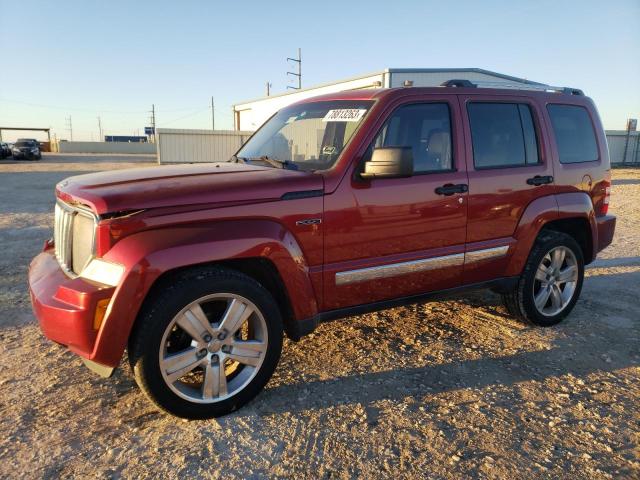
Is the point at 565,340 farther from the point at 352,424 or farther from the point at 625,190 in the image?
the point at 625,190

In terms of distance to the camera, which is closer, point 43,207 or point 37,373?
point 37,373

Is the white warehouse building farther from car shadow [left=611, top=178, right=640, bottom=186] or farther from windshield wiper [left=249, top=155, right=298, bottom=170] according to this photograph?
windshield wiper [left=249, top=155, right=298, bottom=170]

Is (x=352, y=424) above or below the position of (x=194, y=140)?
below

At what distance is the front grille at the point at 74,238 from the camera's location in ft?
8.61

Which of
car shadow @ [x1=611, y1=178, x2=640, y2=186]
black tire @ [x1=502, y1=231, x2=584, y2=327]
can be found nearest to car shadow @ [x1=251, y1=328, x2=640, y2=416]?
black tire @ [x1=502, y1=231, x2=584, y2=327]

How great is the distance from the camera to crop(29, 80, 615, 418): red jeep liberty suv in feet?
8.25

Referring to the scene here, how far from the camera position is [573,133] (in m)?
4.35

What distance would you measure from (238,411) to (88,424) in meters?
0.86

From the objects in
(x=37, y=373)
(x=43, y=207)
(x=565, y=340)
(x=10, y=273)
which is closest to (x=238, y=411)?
(x=37, y=373)

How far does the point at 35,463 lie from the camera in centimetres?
236

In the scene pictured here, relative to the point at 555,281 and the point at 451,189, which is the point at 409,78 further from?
the point at 451,189

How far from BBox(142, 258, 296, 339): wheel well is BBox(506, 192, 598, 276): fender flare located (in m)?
2.06

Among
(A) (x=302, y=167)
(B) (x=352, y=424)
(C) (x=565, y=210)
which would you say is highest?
(A) (x=302, y=167)

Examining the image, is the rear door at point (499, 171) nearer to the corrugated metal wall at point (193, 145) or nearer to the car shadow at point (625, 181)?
the car shadow at point (625, 181)
